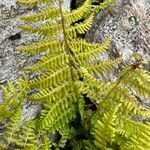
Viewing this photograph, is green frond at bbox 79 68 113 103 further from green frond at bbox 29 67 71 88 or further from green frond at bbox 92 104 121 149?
green frond at bbox 92 104 121 149

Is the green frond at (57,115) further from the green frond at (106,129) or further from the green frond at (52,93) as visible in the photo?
the green frond at (106,129)

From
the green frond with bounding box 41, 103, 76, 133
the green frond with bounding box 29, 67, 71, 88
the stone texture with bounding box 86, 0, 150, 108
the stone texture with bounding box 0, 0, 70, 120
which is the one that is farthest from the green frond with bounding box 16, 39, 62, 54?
the stone texture with bounding box 86, 0, 150, 108

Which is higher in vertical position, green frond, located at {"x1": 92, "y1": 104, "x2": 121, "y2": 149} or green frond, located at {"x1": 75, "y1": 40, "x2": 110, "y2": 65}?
green frond, located at {"x1": 75, "y1": 40, "x2": 110, "y2": 65}

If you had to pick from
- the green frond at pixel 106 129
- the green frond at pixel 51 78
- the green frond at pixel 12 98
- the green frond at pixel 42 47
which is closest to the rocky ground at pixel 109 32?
the green frond at pixel 12 98

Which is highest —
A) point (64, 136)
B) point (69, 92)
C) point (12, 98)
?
point (69, 92)

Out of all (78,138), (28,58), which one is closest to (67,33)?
(28,58)

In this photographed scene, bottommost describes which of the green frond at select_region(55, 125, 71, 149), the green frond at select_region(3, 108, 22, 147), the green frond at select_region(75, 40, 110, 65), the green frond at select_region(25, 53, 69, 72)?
the green frond at select_region(55, 125, 71, 149)

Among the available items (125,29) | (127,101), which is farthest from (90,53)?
(125,29)

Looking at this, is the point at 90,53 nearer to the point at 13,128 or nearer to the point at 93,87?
the point at 93,87
